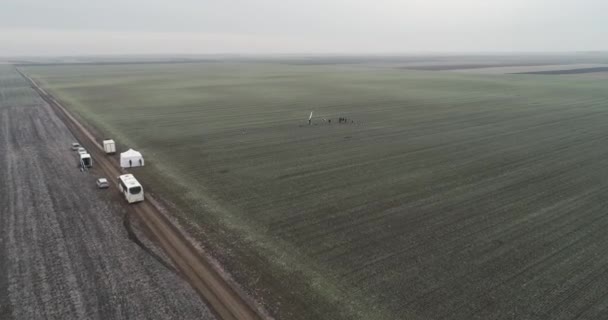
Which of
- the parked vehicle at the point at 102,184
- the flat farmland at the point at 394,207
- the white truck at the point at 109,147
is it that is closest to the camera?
the flat farmland at the point at 394,207

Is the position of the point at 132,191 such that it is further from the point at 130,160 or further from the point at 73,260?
the point at 130,160

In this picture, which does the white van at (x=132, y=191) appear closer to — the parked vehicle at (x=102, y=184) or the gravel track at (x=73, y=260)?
the gravel track at (x=73, y=260)

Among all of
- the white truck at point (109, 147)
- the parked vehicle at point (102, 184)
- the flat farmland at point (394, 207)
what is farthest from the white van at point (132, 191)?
the white truck at point (109, 147)

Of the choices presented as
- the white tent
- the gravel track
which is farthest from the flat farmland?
the gravel track

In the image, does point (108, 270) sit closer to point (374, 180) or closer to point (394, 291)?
point (394, 291)

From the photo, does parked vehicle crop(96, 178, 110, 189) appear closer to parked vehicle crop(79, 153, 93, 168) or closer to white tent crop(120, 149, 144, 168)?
white tent crop(120, 149, 144, 168)
